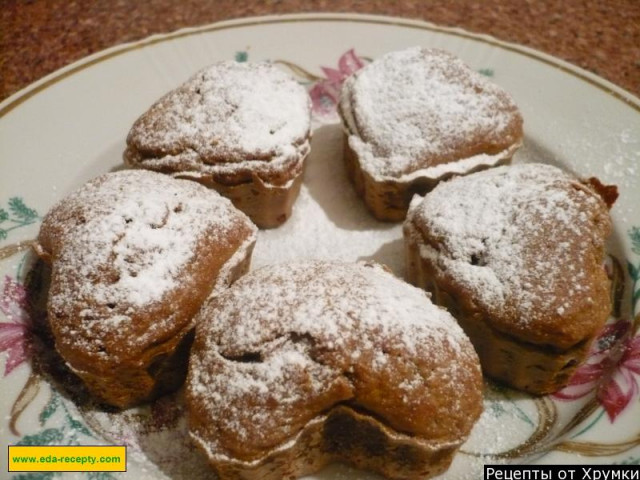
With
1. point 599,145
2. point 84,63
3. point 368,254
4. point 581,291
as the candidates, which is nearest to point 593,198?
point 581,291

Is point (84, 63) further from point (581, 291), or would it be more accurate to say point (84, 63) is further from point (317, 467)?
point (581, 291)

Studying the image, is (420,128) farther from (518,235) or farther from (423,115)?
(518,235)

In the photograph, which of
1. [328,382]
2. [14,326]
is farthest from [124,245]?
[328,382]

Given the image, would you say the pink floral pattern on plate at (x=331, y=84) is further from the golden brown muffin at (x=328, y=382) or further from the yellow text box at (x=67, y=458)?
the yellow text box at (x=67, y=458)

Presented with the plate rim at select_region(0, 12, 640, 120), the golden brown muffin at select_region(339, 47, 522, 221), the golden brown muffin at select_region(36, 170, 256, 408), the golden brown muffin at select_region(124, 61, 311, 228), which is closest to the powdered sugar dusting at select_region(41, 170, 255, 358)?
the golden brown muffin at select_region(36, 170, 256, 408)

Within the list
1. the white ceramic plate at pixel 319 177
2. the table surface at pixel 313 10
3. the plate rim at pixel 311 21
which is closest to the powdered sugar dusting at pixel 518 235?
the white ceramic plate at pixel 319 177

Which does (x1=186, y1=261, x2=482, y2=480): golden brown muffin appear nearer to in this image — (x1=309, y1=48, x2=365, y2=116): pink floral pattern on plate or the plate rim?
(x1=309, y1=48, x2=365, y2=116): pink floral pattern on plate

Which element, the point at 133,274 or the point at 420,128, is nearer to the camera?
the point at 133,274
